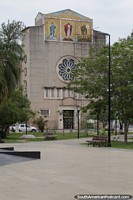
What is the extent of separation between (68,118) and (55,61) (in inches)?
505

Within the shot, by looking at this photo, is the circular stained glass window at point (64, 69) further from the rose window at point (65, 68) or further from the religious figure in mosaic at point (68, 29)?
the religious figure in mosaic at point (68, 29)

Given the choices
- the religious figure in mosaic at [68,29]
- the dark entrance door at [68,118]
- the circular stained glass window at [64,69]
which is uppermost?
the religious figure in mosaic at [68,29]

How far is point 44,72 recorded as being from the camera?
90.1m

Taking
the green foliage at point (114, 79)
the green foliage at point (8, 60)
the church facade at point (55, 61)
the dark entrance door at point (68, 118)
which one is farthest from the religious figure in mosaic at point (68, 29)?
the green foliage at point (8, 60)

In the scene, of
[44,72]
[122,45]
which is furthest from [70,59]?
[122,45]

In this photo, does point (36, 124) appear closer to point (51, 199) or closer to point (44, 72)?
point (44, 72)

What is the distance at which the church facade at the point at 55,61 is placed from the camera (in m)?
88.8

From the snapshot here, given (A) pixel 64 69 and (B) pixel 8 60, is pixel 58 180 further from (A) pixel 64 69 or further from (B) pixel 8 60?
(A) pixel 64 69

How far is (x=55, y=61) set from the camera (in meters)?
91.2

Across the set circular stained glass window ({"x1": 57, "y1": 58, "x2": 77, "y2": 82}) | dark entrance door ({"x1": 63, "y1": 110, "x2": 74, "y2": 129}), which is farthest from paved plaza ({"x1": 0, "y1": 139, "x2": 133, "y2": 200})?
circular stained glass window ({"x1": 57, "y1": 58, "x2": 77, "y2": 82})

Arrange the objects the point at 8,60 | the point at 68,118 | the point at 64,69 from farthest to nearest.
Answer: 1. the point at 68,118
2. the point at 64,69
3. the point at 8,60

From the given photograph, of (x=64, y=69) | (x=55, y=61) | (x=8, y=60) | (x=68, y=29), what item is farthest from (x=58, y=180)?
(x=68, y=29)

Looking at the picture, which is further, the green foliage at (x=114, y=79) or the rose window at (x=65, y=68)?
the rose window at (x=65, y=68)

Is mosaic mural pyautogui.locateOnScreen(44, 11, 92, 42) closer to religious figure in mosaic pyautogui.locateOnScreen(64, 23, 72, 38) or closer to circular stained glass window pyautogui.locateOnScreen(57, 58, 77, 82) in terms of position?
religious figure in mosaic pyautogui.locateOnScreen(64, 23, 72, 38)
